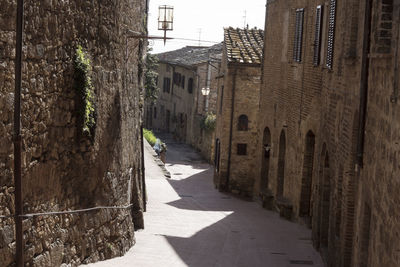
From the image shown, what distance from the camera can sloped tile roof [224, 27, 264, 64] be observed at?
1061 inches

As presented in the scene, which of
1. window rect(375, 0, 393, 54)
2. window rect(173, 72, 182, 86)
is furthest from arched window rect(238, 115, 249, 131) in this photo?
window rect(173, 72, 182, 86)

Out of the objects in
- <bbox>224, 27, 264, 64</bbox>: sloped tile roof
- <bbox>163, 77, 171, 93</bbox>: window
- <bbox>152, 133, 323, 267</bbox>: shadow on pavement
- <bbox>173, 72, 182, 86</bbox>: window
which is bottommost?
<bbox>152, 133, 323, 267</bbox>: shadow on pavement

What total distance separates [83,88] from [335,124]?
5.71m

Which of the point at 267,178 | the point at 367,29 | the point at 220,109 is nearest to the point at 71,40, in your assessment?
the point at 367,29

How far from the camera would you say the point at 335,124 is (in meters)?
13.9

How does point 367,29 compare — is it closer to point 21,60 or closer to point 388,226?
point 388,226

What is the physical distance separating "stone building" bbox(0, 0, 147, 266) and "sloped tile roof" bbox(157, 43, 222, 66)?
31.0m

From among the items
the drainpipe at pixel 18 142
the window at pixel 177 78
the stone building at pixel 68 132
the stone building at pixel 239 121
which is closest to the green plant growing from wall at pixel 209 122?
the window at pixel 177 78

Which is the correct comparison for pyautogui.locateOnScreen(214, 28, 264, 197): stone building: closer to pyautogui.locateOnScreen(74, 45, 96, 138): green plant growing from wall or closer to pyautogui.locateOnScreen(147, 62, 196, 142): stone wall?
pyautogui.locateOnScreen(74, 45, 96, 138): green plant growing from wall

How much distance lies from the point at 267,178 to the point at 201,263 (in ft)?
35.4

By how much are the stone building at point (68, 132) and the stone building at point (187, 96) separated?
83.3 feet

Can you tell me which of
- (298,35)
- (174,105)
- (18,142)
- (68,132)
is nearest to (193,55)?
(174,105)

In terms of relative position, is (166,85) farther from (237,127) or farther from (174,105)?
(237,127)

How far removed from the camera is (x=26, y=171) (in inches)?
326
